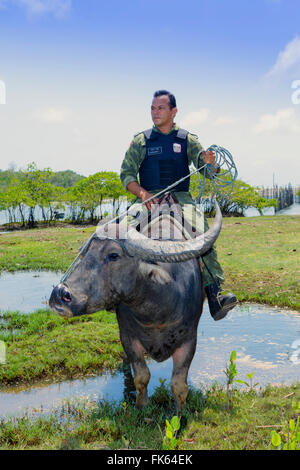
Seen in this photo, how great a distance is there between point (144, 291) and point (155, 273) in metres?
0.15

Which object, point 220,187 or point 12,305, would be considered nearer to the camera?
point 220,187

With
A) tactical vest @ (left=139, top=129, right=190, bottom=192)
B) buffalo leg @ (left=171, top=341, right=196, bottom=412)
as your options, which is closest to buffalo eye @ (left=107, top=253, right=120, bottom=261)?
buffalo leg @ (left=171, top=341, right=196, bottom=412)

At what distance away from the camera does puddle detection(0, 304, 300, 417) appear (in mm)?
4160

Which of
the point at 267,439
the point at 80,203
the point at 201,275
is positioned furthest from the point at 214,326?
the point at 80,203

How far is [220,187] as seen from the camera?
14.2 ft

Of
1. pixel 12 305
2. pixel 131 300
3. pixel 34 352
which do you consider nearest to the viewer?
pixel 131 300

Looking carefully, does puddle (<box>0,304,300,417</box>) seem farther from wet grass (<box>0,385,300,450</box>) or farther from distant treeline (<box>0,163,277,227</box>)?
distant treeline (<box>0,163,277,227</box>)

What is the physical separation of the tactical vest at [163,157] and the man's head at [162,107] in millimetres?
171

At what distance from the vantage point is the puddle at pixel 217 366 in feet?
13.6

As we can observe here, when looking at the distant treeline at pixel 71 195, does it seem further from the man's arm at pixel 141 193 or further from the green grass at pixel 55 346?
the man's arm at pixel 141 193

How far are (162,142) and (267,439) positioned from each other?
288 cm

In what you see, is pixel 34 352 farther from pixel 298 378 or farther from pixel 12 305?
pixel 298 378

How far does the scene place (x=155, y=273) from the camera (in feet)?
9.62
